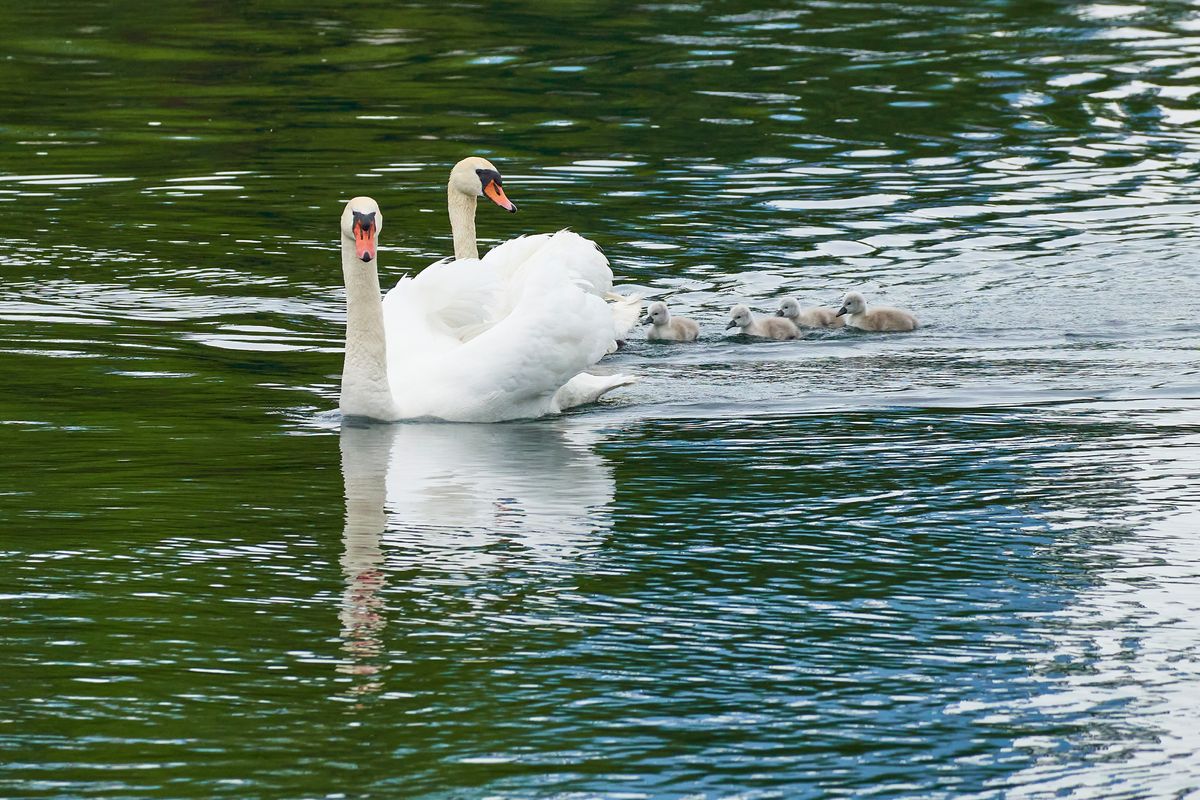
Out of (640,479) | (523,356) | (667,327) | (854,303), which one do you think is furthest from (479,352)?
(854,303)

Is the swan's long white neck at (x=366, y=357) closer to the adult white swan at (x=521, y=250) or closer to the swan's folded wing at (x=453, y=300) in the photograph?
the swan's folded wing at (x=453, y=300)

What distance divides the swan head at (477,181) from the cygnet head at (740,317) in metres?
1.88

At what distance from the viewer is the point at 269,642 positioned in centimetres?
799

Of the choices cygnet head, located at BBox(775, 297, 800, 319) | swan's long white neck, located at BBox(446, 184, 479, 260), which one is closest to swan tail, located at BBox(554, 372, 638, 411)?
cygnet head, located at BBox(775, 297, 800, 319)

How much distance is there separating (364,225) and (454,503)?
2497mm

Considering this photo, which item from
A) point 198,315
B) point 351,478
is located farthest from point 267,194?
point 351,478

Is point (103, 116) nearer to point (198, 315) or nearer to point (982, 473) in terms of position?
point (198, 315)

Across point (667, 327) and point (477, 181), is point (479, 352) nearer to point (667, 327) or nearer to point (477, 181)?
point (667, 327)

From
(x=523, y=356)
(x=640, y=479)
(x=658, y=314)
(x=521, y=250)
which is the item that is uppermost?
(x=521, y=250)

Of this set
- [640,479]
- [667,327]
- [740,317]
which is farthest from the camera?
[667,327]

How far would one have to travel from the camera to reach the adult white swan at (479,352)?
38.9 ft

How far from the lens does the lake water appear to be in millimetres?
7117

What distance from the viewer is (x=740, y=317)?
1417 cm

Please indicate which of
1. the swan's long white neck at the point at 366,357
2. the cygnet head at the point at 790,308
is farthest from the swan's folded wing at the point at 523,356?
the cygnet head at the point at 790,308
